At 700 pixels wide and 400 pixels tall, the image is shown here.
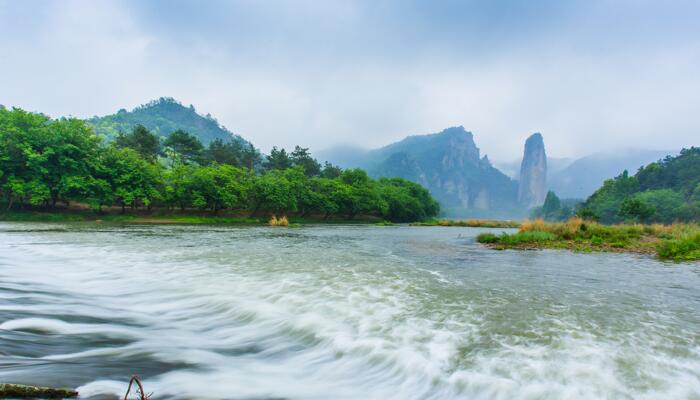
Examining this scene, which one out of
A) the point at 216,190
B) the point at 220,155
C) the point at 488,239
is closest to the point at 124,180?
the point at 216,190

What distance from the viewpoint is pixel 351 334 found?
5066 millimetres

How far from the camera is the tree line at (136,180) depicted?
127 ft

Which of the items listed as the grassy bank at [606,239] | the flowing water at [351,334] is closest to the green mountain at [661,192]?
the grassy bank at [606,239]

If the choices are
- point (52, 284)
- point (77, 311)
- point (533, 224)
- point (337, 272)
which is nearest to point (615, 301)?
point (337, 272)

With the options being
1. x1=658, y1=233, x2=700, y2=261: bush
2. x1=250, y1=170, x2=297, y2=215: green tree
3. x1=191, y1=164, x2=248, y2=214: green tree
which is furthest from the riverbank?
x1=658, y1=233, x2=700, y2=261: bush

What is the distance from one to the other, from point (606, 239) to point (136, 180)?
5022 cm

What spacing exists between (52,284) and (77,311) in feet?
10.8

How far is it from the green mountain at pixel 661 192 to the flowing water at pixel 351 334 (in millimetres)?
70337

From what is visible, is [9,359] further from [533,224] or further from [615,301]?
[533,224]

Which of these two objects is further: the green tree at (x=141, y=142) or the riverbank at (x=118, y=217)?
the green tree at (x=141, y=142)

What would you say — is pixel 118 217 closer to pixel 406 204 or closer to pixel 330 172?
pixel 406 204

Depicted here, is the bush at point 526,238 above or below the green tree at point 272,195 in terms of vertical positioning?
below

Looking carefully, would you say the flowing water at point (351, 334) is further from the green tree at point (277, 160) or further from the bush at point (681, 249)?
the green tree at point (277, 160)

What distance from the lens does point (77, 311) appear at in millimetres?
5914
